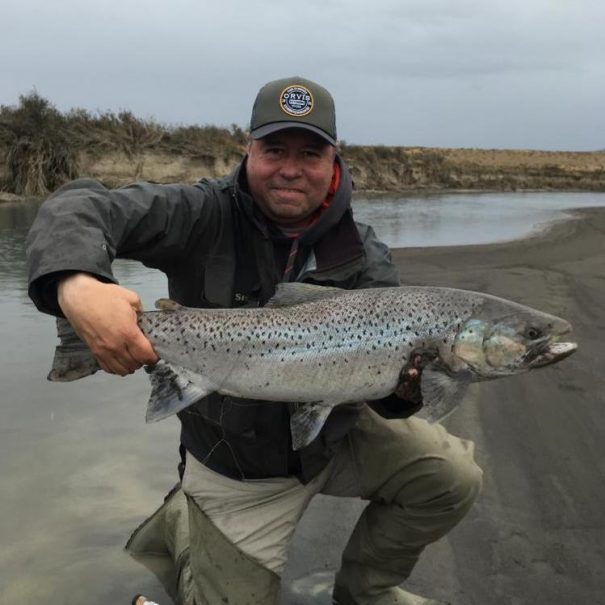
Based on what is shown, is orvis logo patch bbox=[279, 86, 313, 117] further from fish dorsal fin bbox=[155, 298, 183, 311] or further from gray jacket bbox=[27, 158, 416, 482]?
fish dorsal fin bbox=[155, 298, 183, 311]

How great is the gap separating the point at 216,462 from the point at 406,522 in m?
1.08

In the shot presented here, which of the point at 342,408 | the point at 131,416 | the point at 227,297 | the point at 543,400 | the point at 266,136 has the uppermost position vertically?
the point at 266,136

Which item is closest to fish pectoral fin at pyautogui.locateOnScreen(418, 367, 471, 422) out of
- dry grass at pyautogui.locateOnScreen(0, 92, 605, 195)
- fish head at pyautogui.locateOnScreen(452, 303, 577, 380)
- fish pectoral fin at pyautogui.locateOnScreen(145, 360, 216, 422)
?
fish head at pyautogui.locateOnScreen(452, 303, 577, 380)

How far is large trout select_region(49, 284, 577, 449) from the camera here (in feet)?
10.6

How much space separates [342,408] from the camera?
3723mm

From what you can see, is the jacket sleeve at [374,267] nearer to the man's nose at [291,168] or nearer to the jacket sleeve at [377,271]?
the jacket sleeve at [377,271]

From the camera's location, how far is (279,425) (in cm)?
357

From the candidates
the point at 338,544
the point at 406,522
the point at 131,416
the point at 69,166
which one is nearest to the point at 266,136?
the point at 406,522

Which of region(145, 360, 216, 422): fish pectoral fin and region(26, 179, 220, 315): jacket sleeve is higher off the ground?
region(26, 179, 220, 315): jacket sleeve

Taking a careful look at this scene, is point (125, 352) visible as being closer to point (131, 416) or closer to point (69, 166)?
point (131, 416)

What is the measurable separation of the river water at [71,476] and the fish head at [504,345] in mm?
2221

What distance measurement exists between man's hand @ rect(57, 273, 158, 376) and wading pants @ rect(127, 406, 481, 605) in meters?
1.10

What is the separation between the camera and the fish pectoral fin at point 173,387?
3201mm

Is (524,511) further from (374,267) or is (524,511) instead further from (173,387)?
(173,387)
